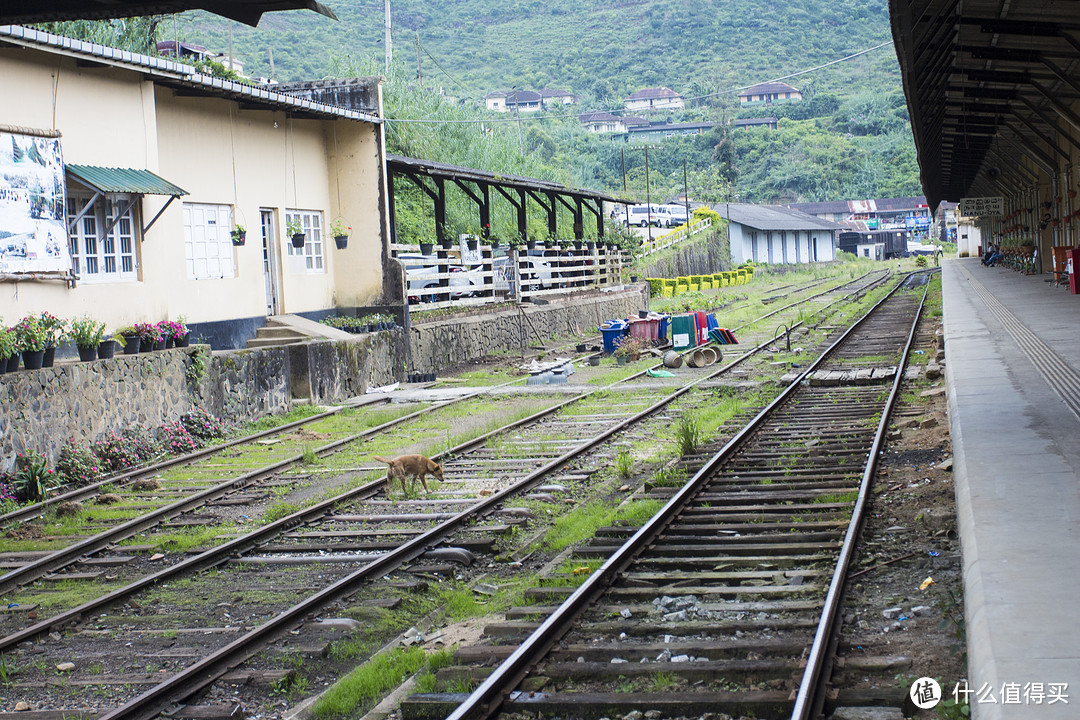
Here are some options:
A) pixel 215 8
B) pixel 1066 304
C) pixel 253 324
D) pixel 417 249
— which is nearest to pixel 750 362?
pixel 1066 304

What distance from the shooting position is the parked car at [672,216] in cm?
7694

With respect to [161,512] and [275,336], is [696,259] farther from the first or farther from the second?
[161,512]

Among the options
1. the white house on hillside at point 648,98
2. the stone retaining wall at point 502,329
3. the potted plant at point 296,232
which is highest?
the white house on hillside at point 648,98

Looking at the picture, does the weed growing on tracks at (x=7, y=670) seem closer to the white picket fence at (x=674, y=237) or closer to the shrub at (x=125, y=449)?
the shrub at (x=125, y=449)

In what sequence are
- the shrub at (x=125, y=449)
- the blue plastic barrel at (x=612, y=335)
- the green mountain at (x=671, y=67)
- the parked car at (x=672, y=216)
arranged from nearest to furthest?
the shrub at (x=125, y=449) → the blue plastic barrel at (x=612, y=335) → the parked car at (x=672, y=216) → the green mountain at (x=671, y=67)

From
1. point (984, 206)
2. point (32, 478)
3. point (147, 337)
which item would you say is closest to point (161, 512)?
point (32, 478)

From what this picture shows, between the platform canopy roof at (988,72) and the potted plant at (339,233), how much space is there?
10.9m

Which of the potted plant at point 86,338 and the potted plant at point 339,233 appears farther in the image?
the potted plant at point 339,233

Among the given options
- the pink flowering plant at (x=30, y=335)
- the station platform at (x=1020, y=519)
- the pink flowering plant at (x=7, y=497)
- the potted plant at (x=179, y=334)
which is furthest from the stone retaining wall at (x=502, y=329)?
the station platform at (x=1020, y=519)

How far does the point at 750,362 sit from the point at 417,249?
7751mm

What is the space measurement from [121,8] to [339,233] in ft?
40.1

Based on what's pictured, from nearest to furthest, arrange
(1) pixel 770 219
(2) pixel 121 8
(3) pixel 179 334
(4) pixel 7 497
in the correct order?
(2) pixel 121 8 → (4) pixel 7 497 → (3) pixel 179 334 → (1) pixel 770 219

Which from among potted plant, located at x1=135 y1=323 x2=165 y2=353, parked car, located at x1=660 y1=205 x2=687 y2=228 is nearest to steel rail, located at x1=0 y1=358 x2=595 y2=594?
potted plant, located at x1=135 y1=323 x2=165 y2=353

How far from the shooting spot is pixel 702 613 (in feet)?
21.9
